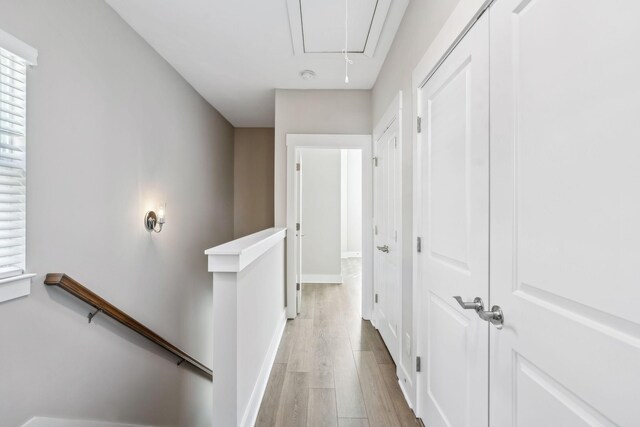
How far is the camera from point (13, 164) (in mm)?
1483

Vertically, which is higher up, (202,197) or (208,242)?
(202,197)

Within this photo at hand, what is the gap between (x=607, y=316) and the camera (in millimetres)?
619

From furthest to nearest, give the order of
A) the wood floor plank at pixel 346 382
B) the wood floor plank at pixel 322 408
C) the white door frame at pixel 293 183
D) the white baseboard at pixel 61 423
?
1. the white door frame at pixel 293 183
2. the wood floor plank at pixel 346 382
3. the wood floor plank at pixel 322 408
4. the white baseboard at pixel 61 423

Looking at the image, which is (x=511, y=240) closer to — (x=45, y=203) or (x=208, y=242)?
(x=45, y=203)

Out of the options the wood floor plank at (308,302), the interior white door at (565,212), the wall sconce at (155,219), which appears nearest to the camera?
the interior white door at (565,212)

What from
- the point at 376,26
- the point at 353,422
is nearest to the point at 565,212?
the point at 353,422

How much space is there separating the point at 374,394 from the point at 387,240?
3.93 ft

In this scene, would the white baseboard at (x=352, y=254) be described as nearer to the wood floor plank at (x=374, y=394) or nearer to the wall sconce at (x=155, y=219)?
the wood floor plank at (x=374, y=394)

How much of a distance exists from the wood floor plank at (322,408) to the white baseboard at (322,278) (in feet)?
10.4

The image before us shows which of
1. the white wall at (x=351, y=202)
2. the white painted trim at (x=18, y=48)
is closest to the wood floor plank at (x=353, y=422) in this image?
the white painted trim at (x=18, y=48)

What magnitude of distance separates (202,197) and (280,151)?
1307 mm

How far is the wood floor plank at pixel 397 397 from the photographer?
178 cm

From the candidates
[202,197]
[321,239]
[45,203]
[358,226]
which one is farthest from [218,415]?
[358,226]

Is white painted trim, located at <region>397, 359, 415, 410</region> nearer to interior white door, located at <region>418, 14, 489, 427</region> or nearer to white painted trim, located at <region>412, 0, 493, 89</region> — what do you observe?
interior white door, located at <region>418, 14, 489, 427</region>
